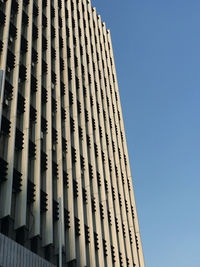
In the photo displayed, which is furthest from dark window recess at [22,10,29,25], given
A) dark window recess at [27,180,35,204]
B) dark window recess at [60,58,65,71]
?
dark window recess at [27,180,35,204]

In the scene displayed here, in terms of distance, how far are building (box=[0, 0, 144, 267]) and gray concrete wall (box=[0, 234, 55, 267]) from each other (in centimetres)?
15

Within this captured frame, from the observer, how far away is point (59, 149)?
118ft

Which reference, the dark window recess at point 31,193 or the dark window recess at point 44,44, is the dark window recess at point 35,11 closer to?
the dark window recess at point 44,44

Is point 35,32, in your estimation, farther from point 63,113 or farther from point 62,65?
point 63,113

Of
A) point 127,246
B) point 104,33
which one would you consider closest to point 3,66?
point 127,246

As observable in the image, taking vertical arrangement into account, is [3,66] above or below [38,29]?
below

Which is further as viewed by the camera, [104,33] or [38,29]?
[104,33]

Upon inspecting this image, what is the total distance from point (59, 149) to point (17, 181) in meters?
8.57

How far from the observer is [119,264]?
1515 inches

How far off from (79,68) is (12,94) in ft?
64.8

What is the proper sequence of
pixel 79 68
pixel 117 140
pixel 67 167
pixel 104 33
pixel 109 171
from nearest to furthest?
pixel 67 167 < pixel 109 171 < pixel 79 68 < pixel 117 140 < pixel 104 33

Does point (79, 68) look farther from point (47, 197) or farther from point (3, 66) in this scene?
point (47, 197)

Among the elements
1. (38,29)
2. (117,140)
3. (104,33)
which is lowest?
(117,140)

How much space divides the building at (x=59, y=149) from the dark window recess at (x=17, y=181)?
0.23 ft
